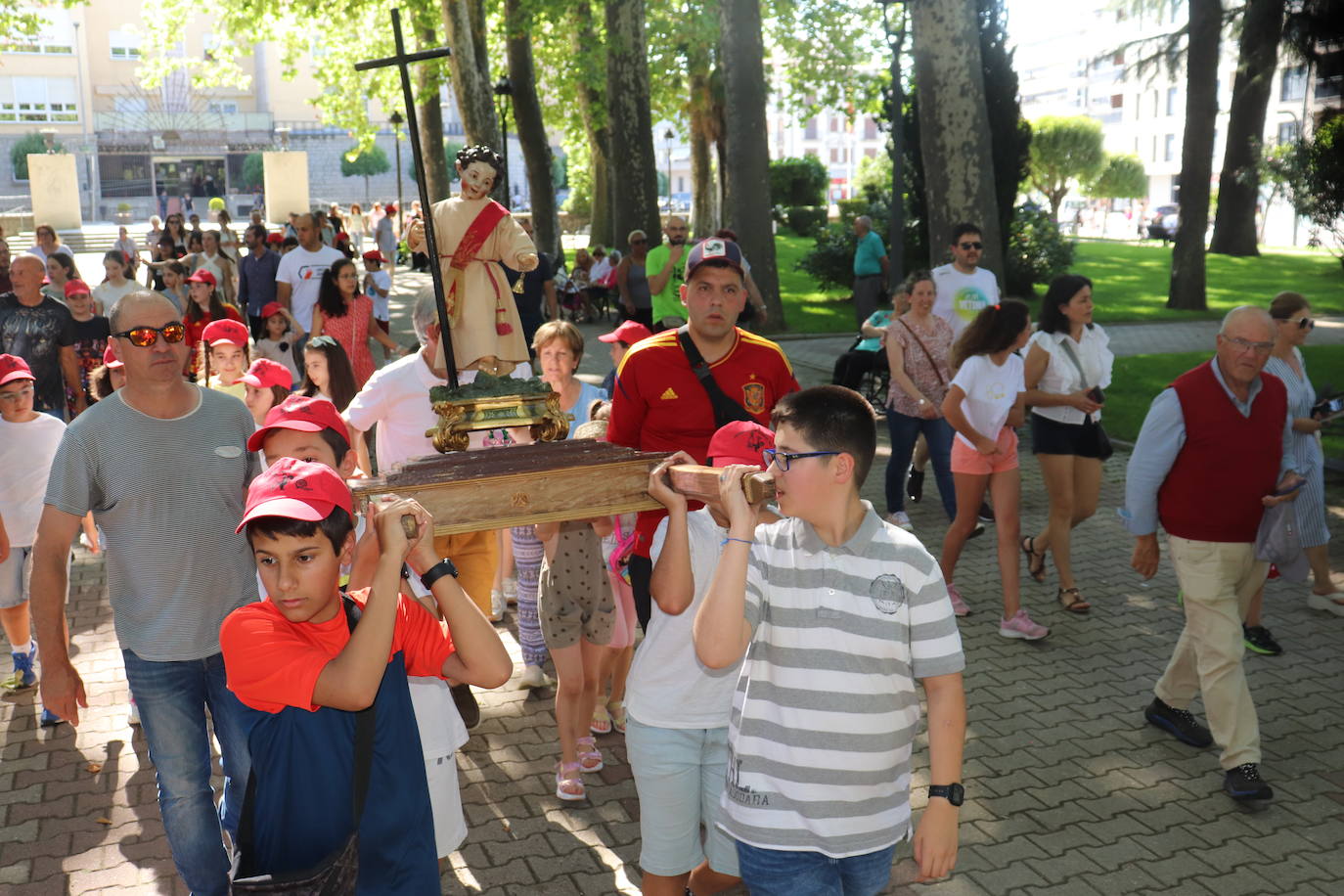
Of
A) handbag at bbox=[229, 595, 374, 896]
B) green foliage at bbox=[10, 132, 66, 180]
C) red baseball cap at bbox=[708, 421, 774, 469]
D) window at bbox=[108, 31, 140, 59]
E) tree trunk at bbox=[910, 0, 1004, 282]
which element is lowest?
handbag at bbox=[229, 595, 374, 896]

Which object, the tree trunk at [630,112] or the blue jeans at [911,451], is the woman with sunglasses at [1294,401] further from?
the tree trunk at [630,112]

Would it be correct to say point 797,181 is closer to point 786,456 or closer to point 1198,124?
point 1198,124

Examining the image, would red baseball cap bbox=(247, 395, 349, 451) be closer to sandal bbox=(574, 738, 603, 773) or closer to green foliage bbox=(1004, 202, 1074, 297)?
sandal bbox=(574, 738, 603, 773)

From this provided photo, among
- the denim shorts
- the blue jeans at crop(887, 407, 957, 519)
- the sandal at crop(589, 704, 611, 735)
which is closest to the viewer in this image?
the denim shorts

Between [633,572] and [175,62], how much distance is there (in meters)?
37.4

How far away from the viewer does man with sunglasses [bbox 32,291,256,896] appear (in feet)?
14.4

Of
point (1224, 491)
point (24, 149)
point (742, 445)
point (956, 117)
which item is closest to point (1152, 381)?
point (956, 117)

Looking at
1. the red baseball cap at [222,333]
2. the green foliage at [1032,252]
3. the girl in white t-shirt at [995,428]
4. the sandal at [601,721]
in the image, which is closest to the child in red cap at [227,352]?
the red baseball cap at [222,333]

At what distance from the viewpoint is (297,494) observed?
2951 millimetres

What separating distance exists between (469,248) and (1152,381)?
14.7 m

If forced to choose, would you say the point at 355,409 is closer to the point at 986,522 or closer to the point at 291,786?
the point at 291,786

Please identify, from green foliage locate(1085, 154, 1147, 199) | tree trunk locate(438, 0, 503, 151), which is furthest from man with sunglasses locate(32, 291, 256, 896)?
green foliage locate(1085, 154, 1147, 199)

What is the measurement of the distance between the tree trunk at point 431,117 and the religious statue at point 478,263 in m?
19.0

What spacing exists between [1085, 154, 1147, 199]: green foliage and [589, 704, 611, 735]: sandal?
7613 cm
